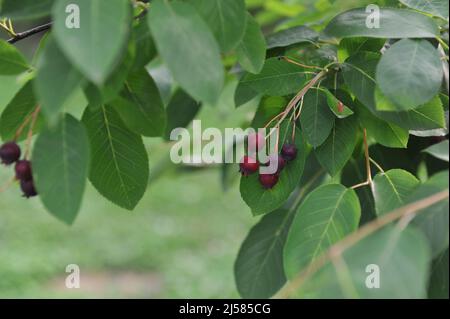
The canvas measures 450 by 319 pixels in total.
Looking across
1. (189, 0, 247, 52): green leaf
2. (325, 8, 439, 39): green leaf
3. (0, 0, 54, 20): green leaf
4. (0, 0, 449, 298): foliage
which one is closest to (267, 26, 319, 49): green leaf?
(0, 0, 449, 298): foliage

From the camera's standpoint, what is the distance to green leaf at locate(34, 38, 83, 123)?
2.26 feet

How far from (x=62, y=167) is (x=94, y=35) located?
179 mm

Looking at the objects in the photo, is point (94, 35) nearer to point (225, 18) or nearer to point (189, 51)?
point (189, 51)

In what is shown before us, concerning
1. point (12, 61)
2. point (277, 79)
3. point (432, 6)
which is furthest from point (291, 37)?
point (12, 61)

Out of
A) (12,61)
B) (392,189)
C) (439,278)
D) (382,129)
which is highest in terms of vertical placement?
(12,61)

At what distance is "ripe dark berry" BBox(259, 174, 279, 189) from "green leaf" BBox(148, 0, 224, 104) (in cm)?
28

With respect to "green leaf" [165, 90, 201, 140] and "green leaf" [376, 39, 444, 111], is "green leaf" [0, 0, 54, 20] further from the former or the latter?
"green leaf" [165, 90, 201, 140]

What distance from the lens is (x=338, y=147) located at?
41.5 inches

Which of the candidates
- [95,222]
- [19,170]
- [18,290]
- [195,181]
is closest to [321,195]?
[19,170]

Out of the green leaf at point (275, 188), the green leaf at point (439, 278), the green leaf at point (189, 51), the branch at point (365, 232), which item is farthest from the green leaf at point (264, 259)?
the green leaf at point (189, 51)

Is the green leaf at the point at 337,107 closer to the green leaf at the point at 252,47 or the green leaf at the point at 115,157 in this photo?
the green leaf at the point at 252,47

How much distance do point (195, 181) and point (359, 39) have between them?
14.7 feet

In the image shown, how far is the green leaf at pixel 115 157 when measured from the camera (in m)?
1.01

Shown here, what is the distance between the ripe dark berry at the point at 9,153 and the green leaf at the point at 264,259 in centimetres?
51
